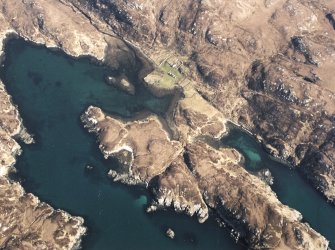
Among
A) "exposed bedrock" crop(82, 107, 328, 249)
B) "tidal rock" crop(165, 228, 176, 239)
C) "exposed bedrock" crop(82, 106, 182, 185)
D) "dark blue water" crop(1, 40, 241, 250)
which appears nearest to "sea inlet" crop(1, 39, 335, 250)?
"dark blue water" crop(1, 40, 241, 250)

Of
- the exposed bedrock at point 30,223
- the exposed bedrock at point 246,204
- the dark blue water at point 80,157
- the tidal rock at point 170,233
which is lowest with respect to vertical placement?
the exposed bedrock at point 30,223

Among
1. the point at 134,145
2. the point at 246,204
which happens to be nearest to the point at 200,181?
the point at 246,204

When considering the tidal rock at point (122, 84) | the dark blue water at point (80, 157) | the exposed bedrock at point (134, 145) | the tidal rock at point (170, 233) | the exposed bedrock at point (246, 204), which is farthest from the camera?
the tidal rock at point (122, 84)

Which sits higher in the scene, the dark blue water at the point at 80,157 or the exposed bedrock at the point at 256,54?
the exposed bedrock at the point at 256,54

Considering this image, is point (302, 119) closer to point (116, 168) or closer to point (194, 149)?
point (194, 149)

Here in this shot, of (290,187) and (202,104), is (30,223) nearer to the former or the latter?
(202,104)

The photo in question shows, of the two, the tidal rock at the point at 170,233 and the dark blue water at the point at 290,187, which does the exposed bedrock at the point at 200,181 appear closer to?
the dark blue water at the point at 290,187

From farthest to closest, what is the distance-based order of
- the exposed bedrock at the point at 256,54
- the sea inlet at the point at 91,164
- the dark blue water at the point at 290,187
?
the exposed bedrock at the point at 256,54 < the dark blue water at the point at 290,187 < the sea inlet at the point at 91,164

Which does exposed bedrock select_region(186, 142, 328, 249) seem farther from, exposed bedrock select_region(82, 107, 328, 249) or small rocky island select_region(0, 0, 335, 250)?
small rocky island select_region(0, 0, 335, 250)

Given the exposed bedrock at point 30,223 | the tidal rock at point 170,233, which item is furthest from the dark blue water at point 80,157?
the exposed bedrock at point 30,223
